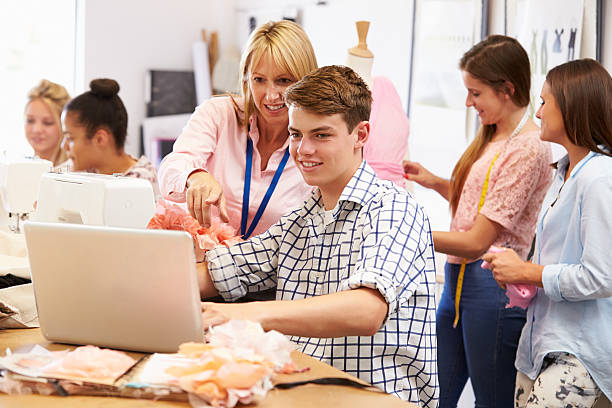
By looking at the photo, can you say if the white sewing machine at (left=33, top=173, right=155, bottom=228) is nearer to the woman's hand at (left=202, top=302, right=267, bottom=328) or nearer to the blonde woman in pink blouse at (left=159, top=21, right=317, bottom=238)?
the blonde woman in pink blouse at (left=159, top=21, right=317, bottom=238)

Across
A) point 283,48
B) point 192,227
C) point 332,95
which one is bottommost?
point 192,227

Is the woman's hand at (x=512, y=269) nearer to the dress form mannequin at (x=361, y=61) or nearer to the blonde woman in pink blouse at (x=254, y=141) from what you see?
the blonde woman in pink blouse at (x=254, y=141)

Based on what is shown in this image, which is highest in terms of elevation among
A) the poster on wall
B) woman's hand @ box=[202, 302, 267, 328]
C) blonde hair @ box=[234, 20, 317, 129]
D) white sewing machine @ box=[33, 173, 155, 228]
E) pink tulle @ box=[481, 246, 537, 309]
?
the poster on wall

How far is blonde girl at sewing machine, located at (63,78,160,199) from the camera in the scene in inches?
142

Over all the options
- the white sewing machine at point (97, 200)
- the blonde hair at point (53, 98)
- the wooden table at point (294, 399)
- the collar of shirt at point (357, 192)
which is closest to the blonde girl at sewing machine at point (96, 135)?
the blonde hair at point (53, 98)

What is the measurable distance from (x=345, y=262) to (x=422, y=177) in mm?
1422

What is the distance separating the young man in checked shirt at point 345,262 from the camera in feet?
5.00

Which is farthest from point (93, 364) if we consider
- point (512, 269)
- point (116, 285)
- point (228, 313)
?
point (512, 269)

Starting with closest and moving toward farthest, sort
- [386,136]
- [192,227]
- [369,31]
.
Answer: [192,227]
[386,136]
[369,31]

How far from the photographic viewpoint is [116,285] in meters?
1.41

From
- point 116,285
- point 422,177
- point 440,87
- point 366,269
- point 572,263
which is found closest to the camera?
point 116,285

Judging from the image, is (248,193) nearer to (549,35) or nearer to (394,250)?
(394,250)

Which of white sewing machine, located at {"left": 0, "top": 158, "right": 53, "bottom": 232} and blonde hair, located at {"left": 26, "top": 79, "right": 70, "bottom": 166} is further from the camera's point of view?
blonde hair, located at {"left": 26, "top": 79, "right": 70, "bottom": 166}

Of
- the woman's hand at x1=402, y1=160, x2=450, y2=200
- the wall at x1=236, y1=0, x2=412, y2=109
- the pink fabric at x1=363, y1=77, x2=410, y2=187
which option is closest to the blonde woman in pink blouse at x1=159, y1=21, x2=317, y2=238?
the pink fabric at x1=363, y1=77, x2=410, y2=187
